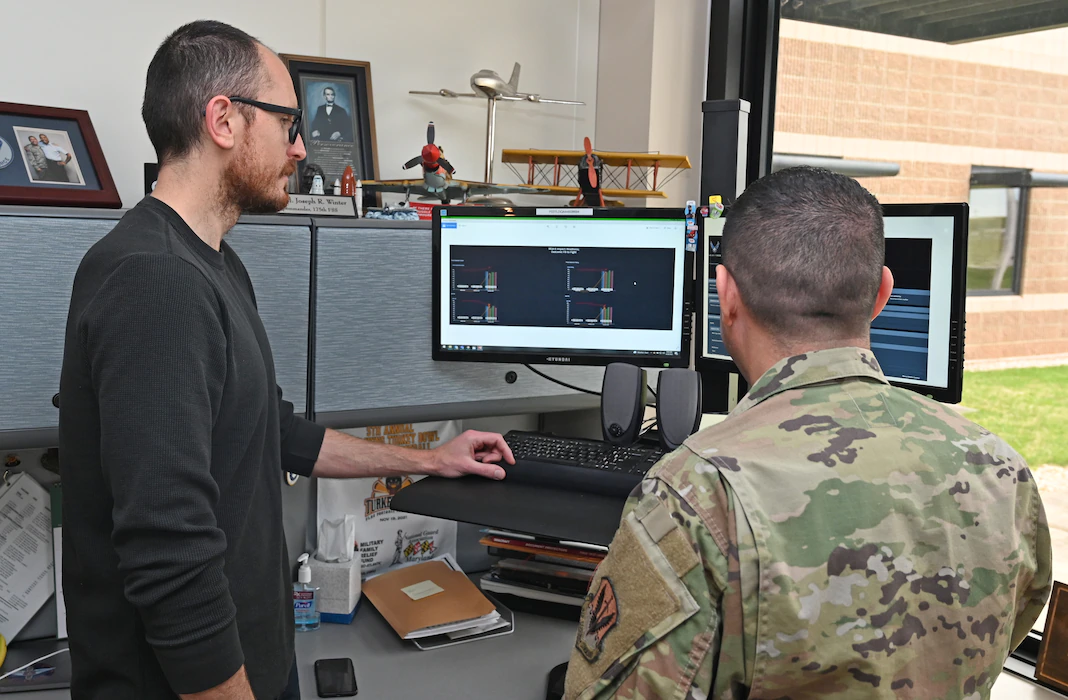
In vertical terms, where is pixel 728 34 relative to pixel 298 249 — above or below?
above

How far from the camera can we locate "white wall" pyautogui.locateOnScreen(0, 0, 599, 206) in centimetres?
210

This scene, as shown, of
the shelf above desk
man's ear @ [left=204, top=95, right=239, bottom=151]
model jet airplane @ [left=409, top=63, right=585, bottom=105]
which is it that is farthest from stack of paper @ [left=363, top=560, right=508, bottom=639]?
model jet airplane @ [left=409, top=63, right=585, bottom=105]

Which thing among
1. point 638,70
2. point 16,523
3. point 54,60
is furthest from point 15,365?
point 638,70

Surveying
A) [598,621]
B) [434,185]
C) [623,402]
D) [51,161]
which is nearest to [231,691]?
[598,621]

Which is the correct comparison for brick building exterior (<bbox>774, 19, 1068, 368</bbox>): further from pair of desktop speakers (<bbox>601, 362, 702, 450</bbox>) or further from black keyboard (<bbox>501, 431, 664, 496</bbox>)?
black keyboard (<bbox>501, 431, 664, 496</bbox>)

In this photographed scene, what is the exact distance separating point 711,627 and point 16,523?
133 cm

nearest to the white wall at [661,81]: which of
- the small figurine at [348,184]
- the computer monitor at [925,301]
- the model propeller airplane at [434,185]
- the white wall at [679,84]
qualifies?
the white wall at [679,84]

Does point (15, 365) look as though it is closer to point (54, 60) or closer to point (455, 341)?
point (455, 341)

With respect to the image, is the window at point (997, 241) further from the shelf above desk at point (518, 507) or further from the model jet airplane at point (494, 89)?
the model jet airplane at point (494, 89)

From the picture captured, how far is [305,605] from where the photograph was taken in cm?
162

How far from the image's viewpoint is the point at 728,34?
2.57m

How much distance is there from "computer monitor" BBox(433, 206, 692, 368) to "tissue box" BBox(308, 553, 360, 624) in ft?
1.42

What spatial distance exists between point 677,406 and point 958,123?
41.3 inches

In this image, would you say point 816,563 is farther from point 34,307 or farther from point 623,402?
point 34,307
